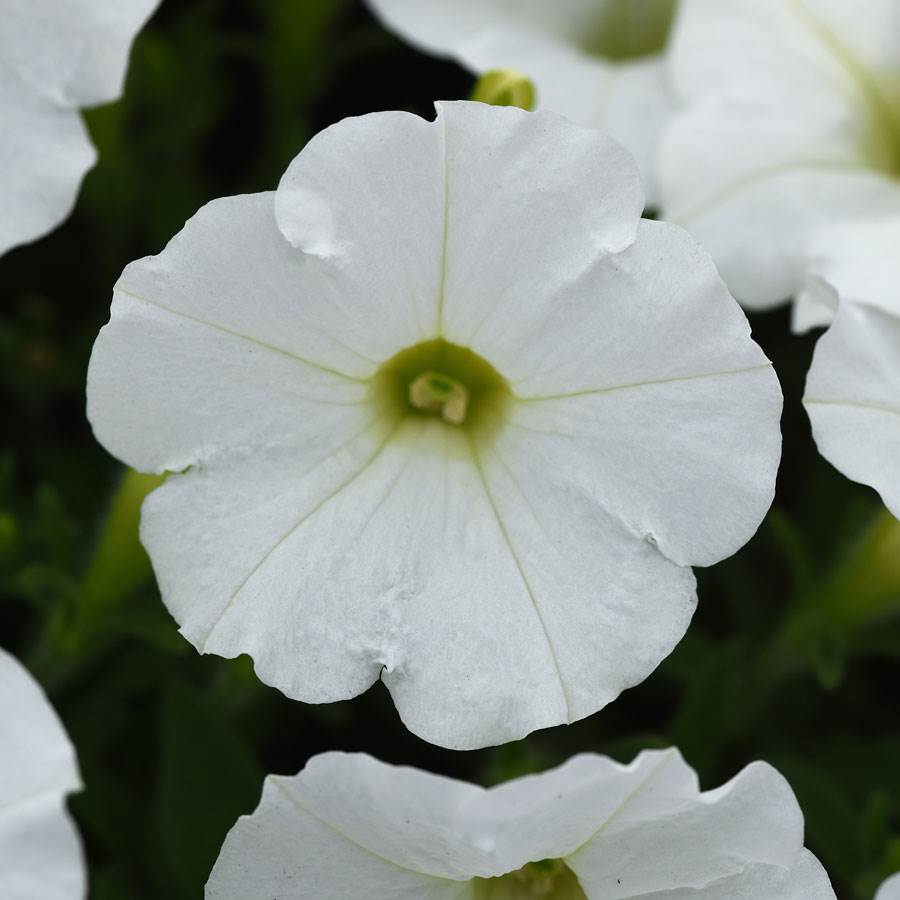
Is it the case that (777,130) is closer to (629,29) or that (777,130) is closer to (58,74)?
(629,29)

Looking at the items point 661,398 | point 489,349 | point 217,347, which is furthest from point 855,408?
point 217,347

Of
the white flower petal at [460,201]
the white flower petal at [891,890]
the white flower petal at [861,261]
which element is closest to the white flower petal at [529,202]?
the white flower petal at [460,201]

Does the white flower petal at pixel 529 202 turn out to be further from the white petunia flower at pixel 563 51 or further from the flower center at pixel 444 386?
the white petunia flower at pixel 563 51

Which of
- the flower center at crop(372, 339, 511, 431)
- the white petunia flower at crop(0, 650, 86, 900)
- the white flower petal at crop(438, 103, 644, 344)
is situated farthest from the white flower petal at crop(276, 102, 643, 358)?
the white petunia flower at crop(0, 650, 86, 900)

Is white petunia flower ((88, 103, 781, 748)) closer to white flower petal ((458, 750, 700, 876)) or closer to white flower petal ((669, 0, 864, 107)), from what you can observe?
white flower petal ((458, 750, 700, 876))

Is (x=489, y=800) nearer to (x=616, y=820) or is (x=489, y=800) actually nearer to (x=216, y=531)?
(x=616, y=820)
